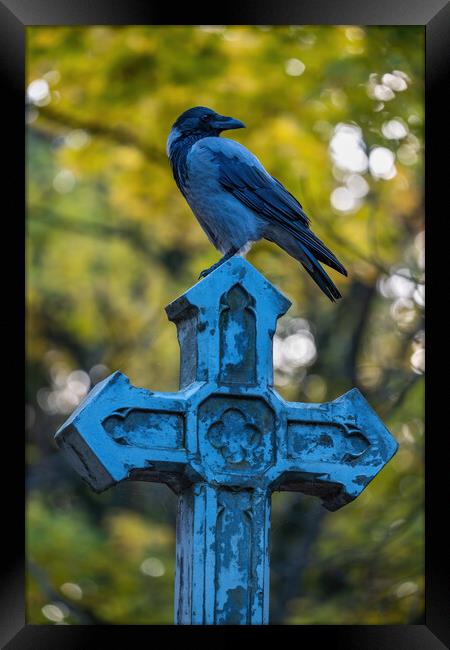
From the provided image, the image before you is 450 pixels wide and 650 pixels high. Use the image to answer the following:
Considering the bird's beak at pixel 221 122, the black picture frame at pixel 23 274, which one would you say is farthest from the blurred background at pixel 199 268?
the black picture frame at pixel 23 274

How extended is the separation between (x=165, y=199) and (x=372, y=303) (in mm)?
2552

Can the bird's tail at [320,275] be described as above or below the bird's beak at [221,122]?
below

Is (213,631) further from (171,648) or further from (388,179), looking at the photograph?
(388,179)

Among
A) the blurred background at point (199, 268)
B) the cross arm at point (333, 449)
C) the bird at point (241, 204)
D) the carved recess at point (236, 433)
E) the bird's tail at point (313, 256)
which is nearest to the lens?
the carved recess at point (236, 433)

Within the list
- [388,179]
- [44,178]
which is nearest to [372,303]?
[388,179]

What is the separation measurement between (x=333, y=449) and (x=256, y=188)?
1736 mm

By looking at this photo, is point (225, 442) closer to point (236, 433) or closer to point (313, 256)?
point (236, 433)

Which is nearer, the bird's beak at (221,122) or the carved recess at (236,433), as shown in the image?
the carved recess at (236,433)

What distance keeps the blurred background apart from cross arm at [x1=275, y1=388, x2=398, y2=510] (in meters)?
3.59

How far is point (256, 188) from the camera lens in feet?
15.6

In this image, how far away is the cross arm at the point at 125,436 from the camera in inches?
121

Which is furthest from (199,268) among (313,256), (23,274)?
(23,274)

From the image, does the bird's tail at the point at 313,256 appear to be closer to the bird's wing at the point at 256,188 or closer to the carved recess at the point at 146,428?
the bird's wing at the point at 256,188

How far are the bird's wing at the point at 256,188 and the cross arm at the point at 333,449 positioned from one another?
1371mm
